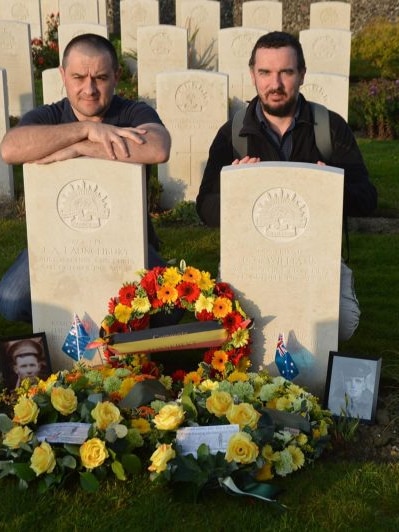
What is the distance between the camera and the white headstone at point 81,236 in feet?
13.8

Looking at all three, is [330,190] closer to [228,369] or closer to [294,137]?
[294,137]

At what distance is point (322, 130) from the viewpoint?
4.40 metres

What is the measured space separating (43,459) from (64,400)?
30 cm

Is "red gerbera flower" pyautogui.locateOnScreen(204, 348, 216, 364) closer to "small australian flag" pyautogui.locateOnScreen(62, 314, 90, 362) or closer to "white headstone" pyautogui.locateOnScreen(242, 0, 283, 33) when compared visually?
"small australian flag" pyautogui.locateOnScreen(62, 314, 90, 362)

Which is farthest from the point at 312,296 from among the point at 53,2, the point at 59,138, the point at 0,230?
the point at 53,2

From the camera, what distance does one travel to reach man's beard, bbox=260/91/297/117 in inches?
171

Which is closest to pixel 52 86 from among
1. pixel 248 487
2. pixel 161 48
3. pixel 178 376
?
pixel 161 48

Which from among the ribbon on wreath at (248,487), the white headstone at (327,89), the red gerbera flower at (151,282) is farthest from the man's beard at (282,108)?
the white headstone at (327,89)

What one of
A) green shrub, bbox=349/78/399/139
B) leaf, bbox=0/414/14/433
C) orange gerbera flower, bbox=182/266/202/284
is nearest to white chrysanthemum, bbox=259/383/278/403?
orange gerbera flower, bbox=182/266/202/284

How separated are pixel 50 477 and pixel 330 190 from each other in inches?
74.0

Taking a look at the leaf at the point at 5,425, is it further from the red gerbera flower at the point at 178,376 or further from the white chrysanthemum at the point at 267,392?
the white chrysanthemum at the point at 267,392

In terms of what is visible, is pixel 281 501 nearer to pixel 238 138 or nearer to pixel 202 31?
pixel 238 138

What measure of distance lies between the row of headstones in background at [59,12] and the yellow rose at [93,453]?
13.2m

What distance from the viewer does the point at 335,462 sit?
3701mm
